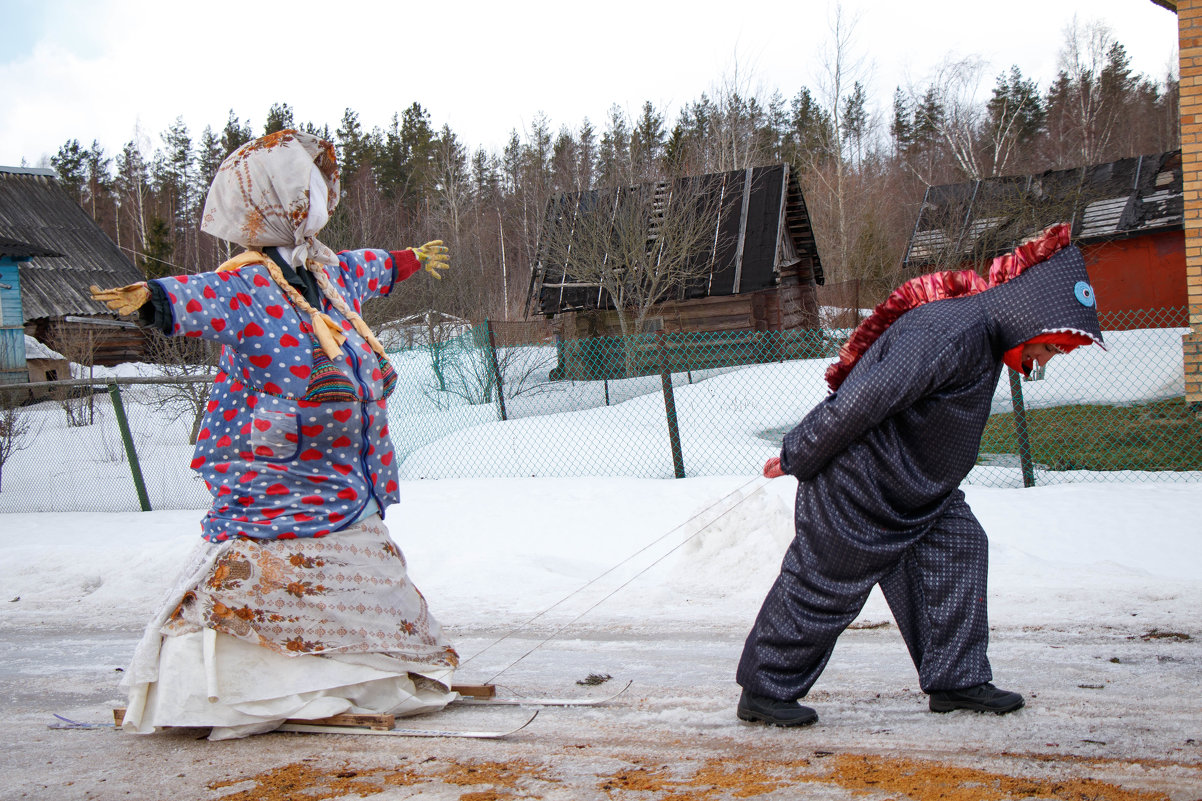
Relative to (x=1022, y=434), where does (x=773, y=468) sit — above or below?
above

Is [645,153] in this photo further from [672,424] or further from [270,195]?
[270,195]

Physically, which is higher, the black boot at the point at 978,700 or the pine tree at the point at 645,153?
the pine tree at the point at 645,153

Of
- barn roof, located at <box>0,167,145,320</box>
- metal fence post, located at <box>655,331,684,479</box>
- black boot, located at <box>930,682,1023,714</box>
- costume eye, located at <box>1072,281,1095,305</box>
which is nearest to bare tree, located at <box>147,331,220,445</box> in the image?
metal fence post, located at <box>655,331,684,479</box>

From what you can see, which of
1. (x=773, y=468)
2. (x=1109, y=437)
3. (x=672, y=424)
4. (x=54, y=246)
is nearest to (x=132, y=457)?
→ (x=672, y=424)

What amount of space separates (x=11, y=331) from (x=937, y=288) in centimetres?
2372

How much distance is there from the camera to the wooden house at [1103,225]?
21781 millimetres

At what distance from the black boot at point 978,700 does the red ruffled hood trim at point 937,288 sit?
1.01 metres

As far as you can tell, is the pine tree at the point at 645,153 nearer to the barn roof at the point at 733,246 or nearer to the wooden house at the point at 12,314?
the barn roof at the point at 733,246

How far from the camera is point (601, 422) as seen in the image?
11.6 m

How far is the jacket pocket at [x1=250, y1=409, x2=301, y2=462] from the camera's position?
9.57 feet

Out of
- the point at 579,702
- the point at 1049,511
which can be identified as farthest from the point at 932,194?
the point at 579,702

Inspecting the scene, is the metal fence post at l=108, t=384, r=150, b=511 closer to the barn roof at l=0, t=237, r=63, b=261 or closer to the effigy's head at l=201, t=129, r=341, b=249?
the effigy's head at l=201, t=129, r=341, b=249

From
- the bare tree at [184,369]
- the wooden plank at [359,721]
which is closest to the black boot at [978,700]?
the wooden plank at [359,721]

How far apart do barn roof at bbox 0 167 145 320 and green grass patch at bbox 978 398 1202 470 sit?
73.9ft
